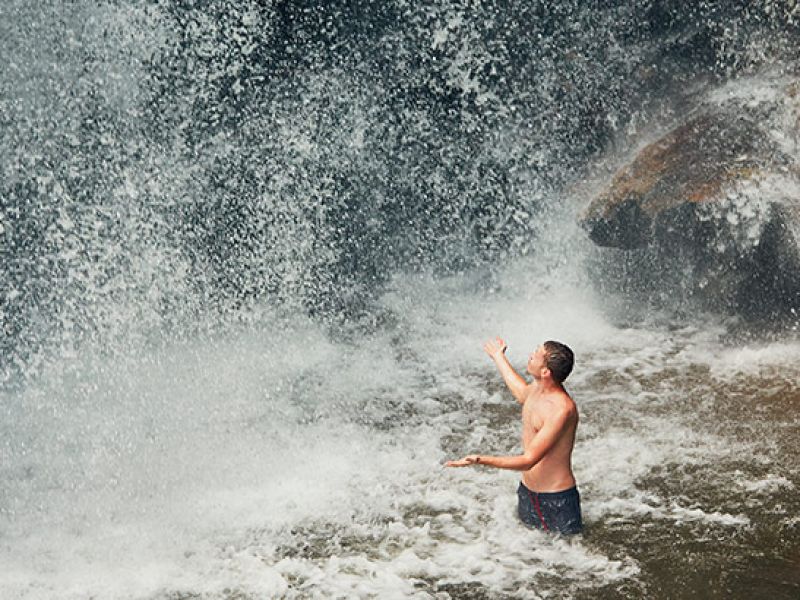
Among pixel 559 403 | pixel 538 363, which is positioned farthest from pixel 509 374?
pixel 559 403

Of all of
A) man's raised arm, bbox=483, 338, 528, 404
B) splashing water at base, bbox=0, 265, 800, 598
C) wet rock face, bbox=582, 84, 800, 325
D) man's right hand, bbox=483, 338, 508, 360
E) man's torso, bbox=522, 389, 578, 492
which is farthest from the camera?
wet rock face, bbox=582, 84, 800, 325

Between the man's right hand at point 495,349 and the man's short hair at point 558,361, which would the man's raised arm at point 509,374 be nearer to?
the man's right hand at point 495,349

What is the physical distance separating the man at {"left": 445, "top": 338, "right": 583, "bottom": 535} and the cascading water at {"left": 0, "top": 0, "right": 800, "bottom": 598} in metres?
0.22

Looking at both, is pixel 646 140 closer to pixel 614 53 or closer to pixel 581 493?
→ pixel 614 53

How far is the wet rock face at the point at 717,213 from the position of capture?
10.2 m

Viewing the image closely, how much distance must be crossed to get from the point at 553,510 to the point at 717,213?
506 centimetres

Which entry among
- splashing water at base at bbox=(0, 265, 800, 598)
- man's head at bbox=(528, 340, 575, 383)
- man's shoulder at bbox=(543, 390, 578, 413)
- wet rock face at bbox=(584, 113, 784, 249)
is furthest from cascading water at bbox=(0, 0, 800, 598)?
man's head at bbox=(528, 340, 575, 383)

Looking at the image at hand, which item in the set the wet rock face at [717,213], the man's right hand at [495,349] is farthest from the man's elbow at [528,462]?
the wet rock face at [717,213]

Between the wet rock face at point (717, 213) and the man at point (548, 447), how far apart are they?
4.74m

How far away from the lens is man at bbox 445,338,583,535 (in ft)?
20.1

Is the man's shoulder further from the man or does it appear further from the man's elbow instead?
the man's elbow

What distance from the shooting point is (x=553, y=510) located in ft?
21.2

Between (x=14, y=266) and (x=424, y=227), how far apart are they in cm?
564

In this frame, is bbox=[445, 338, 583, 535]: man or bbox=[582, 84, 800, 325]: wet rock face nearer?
bbox=[445, 338, 583, 535]: man
